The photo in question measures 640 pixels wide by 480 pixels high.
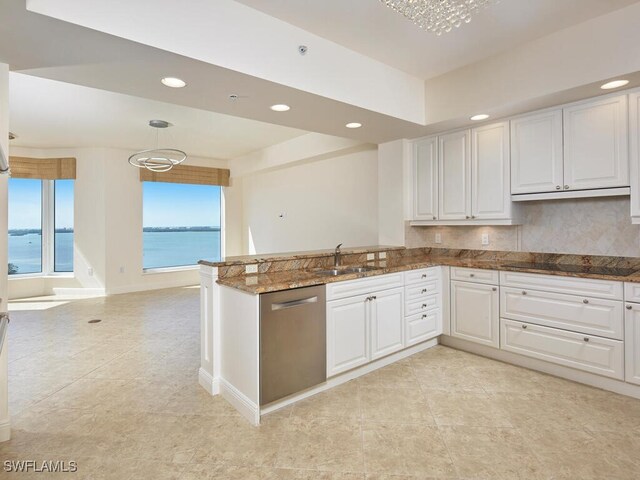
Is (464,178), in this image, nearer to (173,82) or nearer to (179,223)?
(173,82)

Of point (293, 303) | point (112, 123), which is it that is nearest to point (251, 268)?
point (293, 303)

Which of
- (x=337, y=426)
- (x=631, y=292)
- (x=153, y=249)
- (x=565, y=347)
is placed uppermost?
(x=153, y=249)

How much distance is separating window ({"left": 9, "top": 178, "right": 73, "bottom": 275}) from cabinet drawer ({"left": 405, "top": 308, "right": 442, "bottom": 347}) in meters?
6.39

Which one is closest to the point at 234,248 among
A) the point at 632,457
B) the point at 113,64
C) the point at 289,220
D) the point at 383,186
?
the point at 289,220

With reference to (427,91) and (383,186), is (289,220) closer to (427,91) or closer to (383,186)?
(383,186)

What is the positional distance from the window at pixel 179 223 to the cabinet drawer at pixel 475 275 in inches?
195

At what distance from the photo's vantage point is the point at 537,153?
3.07 m

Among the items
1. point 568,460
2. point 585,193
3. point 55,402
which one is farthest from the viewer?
point 585,193

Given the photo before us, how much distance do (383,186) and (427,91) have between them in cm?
119

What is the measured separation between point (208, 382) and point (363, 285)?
1.44 metres

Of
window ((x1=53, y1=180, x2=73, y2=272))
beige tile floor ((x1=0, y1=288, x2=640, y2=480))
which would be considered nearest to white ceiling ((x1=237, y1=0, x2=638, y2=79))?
beige tile floor ((x1=0, y1=288, x2=640, y2=480))

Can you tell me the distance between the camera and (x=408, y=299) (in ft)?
10.7

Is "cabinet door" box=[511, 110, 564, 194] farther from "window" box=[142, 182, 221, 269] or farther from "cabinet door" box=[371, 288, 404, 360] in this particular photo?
"window" box=[142, 182, 221, 269]

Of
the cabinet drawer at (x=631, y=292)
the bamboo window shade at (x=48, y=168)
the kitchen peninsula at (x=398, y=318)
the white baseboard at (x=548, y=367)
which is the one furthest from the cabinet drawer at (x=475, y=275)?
the bamboo window shade at (x=48, y=168)
